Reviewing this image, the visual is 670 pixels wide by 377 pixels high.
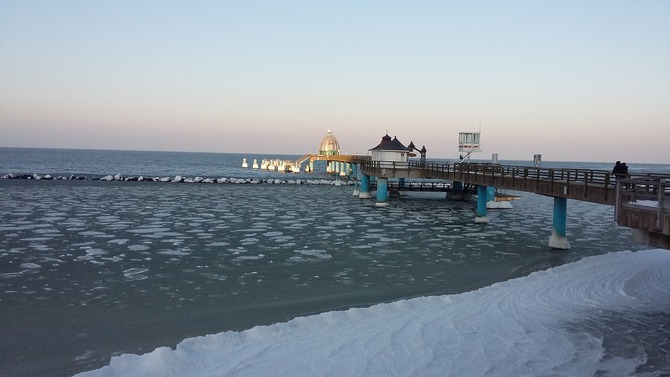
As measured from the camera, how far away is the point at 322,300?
15781 mm

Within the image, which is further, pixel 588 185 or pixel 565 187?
pixel 565 187

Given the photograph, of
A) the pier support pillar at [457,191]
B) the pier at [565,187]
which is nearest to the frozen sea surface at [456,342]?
the pier at [565,187]

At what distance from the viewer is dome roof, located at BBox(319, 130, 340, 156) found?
372ft

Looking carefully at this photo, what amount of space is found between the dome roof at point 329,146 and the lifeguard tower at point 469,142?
6578 cm

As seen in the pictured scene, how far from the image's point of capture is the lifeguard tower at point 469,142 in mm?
47906

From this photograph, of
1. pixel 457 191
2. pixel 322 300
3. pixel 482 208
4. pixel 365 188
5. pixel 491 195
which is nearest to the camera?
pixel 322 300

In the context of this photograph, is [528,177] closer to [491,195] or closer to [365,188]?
[491,195]

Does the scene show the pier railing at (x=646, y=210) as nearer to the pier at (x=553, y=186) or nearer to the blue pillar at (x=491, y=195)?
the pier at (x=553, y=186)

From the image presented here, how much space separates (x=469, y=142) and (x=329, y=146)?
6748cm

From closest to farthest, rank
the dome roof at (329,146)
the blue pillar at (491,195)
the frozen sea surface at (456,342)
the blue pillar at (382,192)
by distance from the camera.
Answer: the frozen sea surface at (456,342) → the blue pillar at (491,195) → the blue pillar at (382,192) → the dome roof at (329,146)

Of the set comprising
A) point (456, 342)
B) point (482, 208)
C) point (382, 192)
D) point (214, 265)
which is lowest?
point (214, 265)

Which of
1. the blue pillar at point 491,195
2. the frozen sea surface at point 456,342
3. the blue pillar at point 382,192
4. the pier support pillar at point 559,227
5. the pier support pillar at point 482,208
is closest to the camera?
the frozen sea surface at point 456,342

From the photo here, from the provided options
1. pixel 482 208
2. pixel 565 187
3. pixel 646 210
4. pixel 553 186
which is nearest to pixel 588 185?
pixel 565 187

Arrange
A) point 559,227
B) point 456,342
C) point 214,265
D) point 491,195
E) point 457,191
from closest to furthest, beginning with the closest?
point 456,342 → point 214,265 → point 559,227 → point 491,195 → point 457,191
